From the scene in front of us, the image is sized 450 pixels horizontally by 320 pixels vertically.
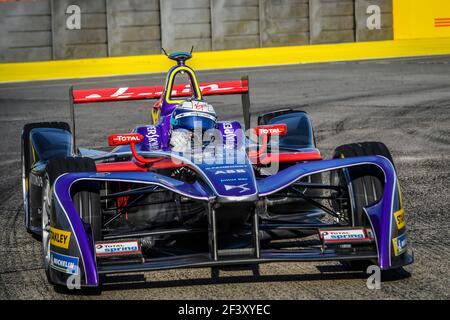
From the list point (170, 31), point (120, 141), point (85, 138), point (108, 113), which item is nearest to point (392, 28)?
point (170, 31)

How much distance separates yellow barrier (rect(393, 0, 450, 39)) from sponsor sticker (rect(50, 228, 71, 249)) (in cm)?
2240

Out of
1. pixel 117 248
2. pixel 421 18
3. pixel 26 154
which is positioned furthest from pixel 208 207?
pixel 421 18

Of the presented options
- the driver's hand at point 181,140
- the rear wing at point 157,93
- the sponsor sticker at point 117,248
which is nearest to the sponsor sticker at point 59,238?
the sponsor sticker at point 117,248

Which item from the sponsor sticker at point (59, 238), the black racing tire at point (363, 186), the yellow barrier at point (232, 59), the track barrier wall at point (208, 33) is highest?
the track barrier wall at point (208, 33)

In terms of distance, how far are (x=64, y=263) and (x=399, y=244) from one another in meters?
2.39

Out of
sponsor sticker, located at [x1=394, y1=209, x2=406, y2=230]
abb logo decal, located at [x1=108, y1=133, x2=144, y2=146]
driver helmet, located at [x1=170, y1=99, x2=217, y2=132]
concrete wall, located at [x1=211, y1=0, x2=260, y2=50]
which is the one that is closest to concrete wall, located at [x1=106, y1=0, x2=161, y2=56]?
concrete wall, located at [x1=211, y1=0, x2=260, y2=50]

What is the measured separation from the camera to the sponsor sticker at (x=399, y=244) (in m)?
6.45

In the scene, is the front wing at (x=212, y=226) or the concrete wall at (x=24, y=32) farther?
the concrete wall at (x=24, y=32)

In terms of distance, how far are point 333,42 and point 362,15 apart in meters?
1.22

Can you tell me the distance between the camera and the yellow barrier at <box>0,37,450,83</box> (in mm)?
25688

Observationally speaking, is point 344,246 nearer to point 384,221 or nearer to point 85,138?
point 384,221

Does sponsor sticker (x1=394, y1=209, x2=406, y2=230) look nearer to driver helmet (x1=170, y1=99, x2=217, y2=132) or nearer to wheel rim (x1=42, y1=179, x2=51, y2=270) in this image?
driver helmet (x1=170, y1=99, x2=217, y2=132)

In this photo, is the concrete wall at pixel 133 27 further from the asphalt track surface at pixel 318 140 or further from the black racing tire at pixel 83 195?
the black racing tire at pixel 83 195

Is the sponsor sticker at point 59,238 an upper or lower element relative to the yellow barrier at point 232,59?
lower
